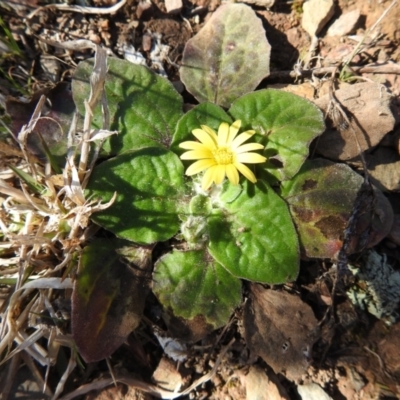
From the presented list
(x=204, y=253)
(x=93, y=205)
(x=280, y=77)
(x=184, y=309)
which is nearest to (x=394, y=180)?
(x=280, y=77)

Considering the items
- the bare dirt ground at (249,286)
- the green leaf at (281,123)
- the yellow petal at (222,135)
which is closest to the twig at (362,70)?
the bare dirt ground at (249,286)

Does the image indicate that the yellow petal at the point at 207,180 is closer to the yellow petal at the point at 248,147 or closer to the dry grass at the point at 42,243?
the yellow petal at the point at 248,147

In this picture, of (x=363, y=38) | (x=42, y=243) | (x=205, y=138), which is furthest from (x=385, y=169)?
(x=42, y=243)

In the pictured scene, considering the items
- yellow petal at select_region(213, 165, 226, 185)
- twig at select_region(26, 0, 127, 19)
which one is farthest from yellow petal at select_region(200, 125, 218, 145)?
twig at select_region(26, 0, 127, 19)

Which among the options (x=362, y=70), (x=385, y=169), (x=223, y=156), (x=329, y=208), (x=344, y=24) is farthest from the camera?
(x=344, y=24)

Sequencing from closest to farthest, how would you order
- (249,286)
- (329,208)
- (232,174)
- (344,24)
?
(232,174) → (329,208) → (249,286) → (344,24)

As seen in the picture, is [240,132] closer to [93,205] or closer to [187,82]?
[187,82]

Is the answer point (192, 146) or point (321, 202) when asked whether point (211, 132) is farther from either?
point (321, 202)
